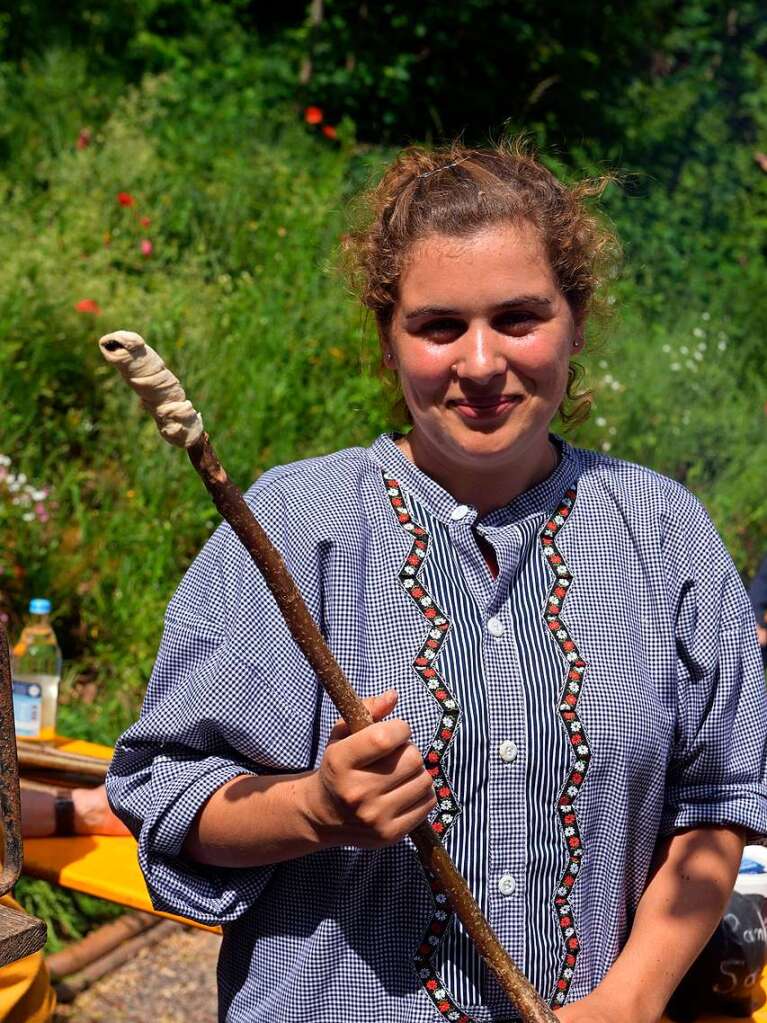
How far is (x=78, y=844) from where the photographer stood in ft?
9.76

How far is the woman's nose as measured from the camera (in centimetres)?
163

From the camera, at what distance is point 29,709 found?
3.54 metres

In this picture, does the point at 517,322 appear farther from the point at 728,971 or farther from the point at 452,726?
the point at 728,971

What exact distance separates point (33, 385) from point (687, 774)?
13.7 ft

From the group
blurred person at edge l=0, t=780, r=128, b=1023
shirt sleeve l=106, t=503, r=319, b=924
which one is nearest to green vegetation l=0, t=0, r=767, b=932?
shirt sleeve l=106, t=503, r=319, b=924

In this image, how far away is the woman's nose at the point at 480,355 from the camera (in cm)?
163

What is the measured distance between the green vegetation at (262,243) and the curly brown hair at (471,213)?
24cm

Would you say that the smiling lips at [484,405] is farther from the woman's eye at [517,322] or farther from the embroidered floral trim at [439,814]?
the embroidered floral trim at [439,814]

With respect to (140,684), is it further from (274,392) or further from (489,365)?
(489,365)

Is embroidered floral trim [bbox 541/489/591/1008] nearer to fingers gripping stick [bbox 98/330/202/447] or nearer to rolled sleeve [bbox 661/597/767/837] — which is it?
rolled sleeve [bbox 661/597/767/837]

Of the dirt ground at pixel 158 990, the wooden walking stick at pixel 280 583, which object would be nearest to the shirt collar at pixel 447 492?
the wooden walking stick at pixel 280 583

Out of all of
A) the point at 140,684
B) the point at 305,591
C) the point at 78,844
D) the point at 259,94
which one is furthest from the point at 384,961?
the point at 259,94

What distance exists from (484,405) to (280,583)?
467 millimetres

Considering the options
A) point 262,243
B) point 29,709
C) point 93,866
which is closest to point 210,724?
point 93,866
